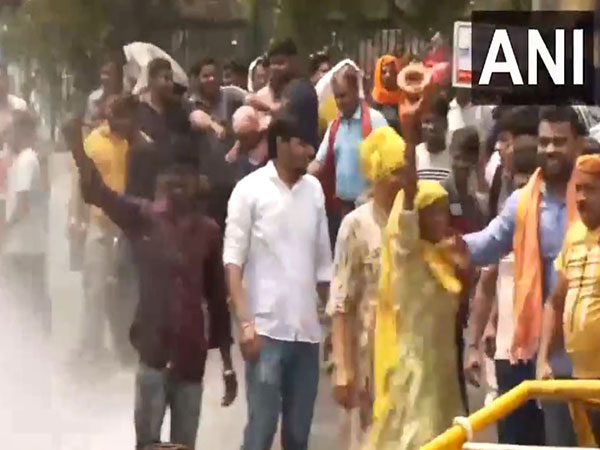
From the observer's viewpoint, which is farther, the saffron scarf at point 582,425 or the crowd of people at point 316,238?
the crowd of people at point 316,238

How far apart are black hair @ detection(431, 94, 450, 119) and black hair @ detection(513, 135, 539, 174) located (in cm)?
10

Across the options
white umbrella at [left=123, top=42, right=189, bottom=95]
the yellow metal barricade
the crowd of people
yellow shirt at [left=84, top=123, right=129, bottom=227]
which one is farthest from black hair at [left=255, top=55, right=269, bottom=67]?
the yellow metal barricade

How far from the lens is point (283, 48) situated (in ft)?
4.51

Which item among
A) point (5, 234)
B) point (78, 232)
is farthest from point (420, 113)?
point (5, 234)

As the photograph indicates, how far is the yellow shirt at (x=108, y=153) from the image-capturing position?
1403 mm

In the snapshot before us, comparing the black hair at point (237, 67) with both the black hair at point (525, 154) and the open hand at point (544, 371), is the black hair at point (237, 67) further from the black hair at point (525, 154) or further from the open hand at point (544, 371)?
the open hand at point (544, 371)

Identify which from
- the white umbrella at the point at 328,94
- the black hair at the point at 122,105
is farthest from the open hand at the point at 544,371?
the black hair at the point at 122,105

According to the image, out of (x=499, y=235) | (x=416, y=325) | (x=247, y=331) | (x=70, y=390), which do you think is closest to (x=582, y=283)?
(x=499, y=235)

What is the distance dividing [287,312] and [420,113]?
33 centimetres

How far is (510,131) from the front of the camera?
1368 millimetres

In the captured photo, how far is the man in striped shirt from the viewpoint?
137cm

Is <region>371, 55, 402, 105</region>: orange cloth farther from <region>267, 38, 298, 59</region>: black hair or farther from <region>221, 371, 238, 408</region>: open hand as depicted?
<region>221, 371, 238, 408</region>: open hand

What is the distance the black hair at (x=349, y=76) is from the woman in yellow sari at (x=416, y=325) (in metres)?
0.14

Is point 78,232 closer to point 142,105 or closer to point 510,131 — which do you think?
point 142,105
